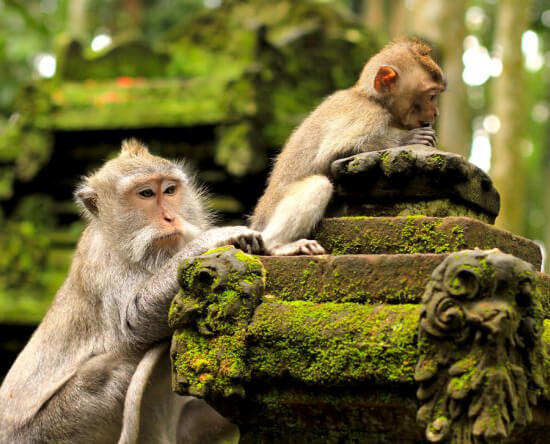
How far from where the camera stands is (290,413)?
3.50m

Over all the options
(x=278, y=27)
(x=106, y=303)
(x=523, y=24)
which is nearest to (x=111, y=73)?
(x=278, y=27)

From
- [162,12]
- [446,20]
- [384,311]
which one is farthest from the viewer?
[162,12]

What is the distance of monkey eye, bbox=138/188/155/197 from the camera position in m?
4.62

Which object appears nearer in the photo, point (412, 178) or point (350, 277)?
point (350, 277)

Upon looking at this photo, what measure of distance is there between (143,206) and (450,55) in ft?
37.1

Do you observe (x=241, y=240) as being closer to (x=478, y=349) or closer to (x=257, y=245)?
(x=257, y=245)

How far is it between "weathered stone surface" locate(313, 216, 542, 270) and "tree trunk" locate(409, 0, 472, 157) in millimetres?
10717

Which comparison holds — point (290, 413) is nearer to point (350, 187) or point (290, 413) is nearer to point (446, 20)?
point (350, 187)

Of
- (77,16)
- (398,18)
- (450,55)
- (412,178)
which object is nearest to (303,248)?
(412,178)

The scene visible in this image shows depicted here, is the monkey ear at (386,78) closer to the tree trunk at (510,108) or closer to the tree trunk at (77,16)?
the tree trunk at (510,108)

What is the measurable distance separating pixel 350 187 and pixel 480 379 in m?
1.62

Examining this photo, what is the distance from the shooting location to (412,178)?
13.2ft

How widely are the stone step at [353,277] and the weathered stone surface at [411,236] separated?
29 centimetres

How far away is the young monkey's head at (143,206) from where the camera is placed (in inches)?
177
